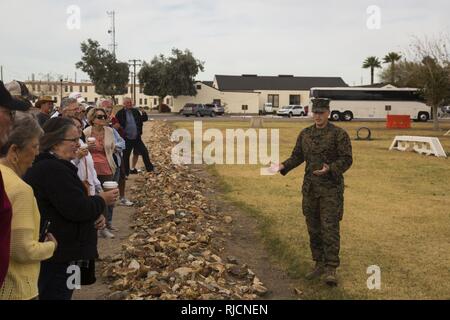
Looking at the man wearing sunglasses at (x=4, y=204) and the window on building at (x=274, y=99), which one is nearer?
the man wearing sunglasses at (x=4, y=204)

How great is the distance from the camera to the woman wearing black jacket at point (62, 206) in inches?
127

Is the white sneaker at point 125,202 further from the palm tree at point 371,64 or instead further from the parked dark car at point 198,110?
the palm tree at point 371,64

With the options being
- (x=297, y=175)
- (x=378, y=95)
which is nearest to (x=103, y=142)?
(x=297, y=175)

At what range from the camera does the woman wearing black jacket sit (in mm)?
3225

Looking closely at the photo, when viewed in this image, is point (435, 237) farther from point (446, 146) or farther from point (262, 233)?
point (446, 146)

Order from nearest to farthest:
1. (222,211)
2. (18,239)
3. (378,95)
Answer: (18,239) → (222,211) → (378,95)

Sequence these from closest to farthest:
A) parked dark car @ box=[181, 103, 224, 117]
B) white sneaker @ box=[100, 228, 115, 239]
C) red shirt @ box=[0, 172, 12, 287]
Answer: red shirt @ box=[0, 172, 12, 287]
white sneaker @ box=[100, 228, 115, 239]
parked dark car @ box=[181, 103, 224, 117]

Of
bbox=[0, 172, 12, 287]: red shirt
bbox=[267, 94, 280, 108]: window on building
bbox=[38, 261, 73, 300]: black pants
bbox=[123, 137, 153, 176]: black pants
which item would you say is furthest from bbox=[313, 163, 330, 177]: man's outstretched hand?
bbox=[267, 94, 280, 108]: window on building

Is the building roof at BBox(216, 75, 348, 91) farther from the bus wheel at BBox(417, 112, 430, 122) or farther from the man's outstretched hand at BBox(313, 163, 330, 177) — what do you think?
the man's outstretched hand at BBox(313, 163, 330, 177)

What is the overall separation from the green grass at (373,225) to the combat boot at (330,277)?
86mm

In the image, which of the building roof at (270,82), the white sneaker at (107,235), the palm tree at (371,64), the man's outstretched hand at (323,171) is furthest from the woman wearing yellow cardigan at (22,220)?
the palm tree at (371,64)

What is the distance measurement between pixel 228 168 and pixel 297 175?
235 centimetres

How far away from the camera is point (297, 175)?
13.9 metres

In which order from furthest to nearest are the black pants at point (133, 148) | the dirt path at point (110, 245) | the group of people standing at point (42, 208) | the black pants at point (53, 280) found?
the black pants at point (133, 148) < the dirt path at point (110, 245) < the black pants at point (53, 280) < the group of people standing at point (42, 208)
